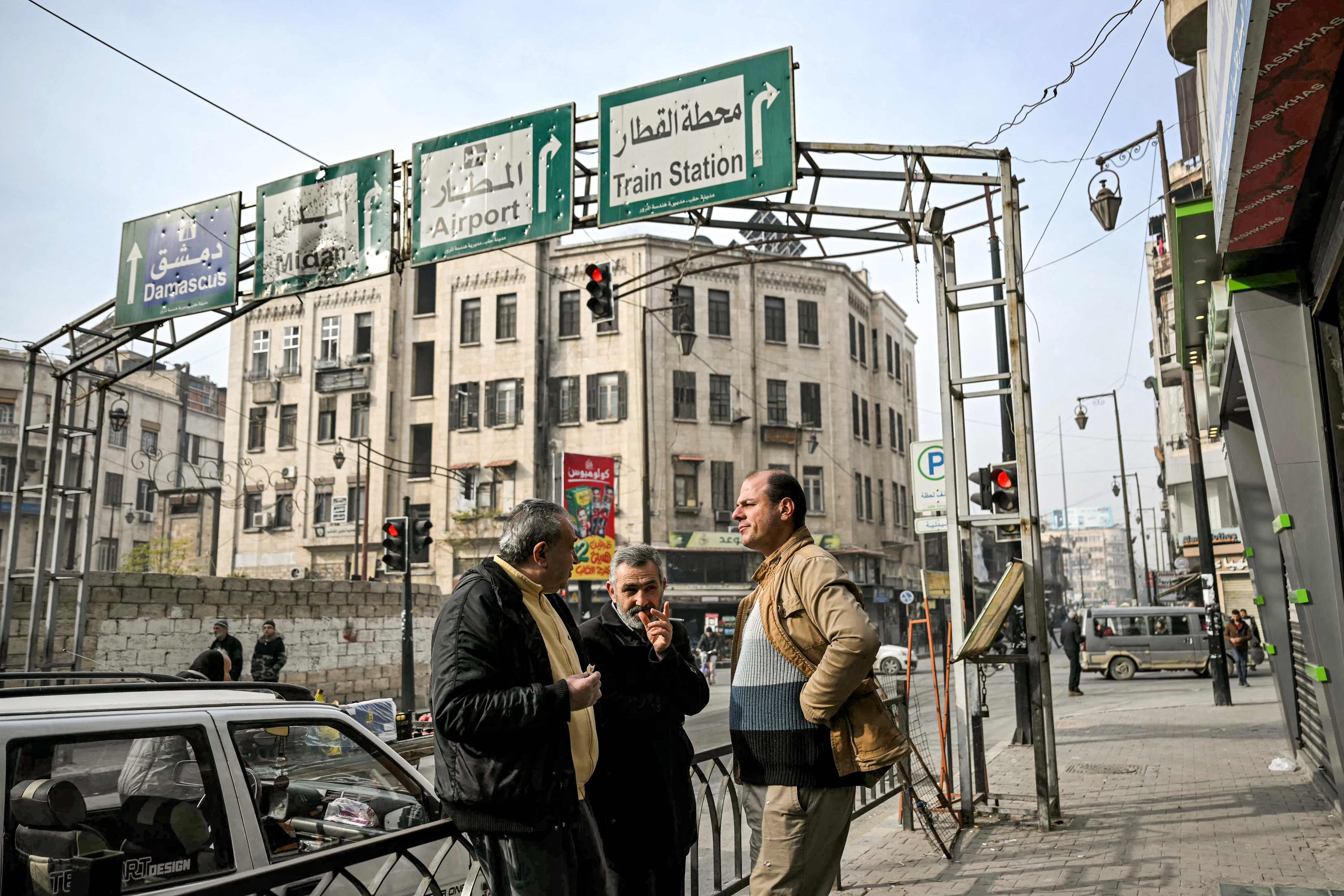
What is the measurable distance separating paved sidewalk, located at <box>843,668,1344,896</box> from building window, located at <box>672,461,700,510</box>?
85.3 feet

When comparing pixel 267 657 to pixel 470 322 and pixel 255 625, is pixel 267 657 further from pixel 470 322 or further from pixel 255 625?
pixel 470 322

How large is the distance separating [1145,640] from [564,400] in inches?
848

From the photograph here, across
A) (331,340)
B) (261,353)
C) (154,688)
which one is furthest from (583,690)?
(261,353)

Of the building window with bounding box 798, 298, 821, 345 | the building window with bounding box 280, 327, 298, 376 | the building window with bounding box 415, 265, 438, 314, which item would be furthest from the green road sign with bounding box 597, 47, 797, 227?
the building window with bounding box 280, 327, 298, 376

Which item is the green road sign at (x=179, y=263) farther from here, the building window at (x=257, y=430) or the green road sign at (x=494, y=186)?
the building window at (x=257, y=430)

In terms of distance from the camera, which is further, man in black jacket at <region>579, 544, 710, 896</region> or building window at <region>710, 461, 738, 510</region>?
building window at <region>710, 461, 738, 510</region>

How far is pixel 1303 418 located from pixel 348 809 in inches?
230

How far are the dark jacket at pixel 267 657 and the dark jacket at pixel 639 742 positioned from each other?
14432mm

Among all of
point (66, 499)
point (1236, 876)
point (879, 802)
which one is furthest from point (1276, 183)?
point (66, 499)

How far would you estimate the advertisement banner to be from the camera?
30656 millimetres

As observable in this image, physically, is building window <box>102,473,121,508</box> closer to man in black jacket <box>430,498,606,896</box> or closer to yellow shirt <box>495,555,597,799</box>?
yellow shirt <box>495,555,597,799</box>

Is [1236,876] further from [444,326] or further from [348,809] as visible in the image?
[444,326]

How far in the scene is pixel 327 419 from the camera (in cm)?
4172

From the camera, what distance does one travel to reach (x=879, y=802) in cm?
795
